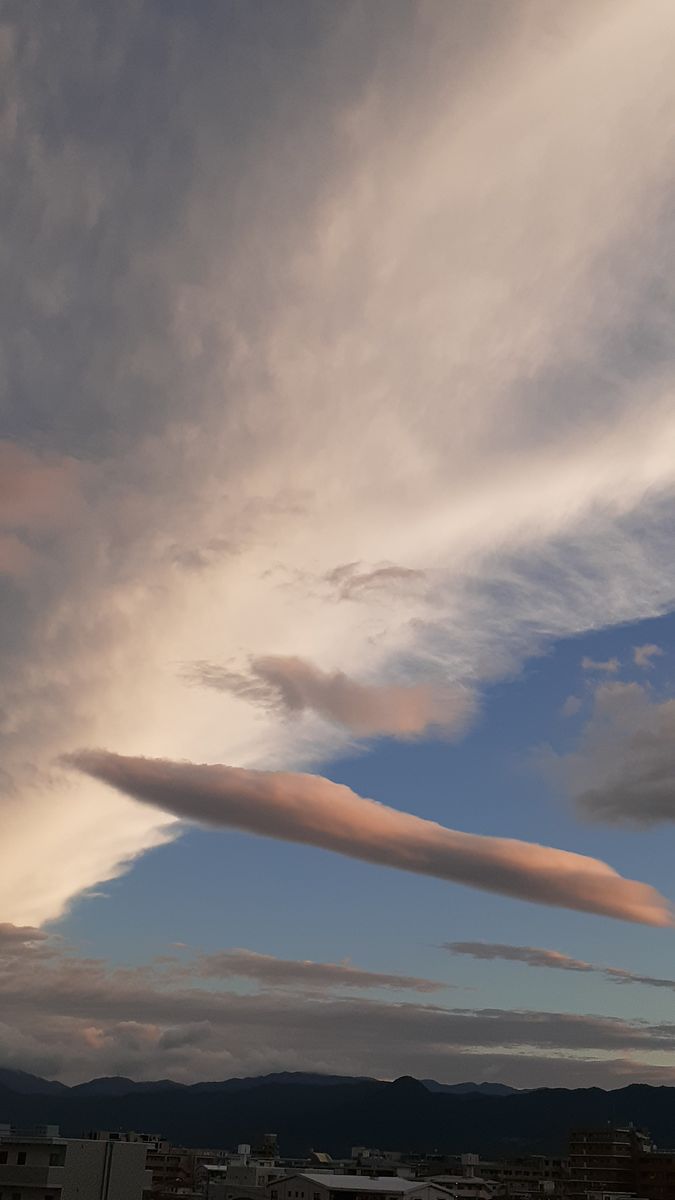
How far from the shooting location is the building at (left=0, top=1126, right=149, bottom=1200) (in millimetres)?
52969

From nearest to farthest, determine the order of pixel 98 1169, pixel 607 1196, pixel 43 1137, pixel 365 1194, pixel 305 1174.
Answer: pixel 98 1169 < pixel 43 1137 < pixel 365 1194 < pixel 305 1174 < pixel 607 1196

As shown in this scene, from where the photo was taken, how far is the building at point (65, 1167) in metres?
53.0

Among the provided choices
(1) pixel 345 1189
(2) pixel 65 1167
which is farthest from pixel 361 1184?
(2) pixel 65 1167

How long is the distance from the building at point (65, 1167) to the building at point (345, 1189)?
200 ft

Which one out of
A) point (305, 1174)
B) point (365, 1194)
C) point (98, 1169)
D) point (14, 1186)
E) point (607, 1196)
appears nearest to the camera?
point (98, 1169)

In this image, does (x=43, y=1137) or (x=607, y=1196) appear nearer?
(x=43, y=1137)

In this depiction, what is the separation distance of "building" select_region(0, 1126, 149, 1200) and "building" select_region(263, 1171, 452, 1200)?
2404 inches

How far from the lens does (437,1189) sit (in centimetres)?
17688

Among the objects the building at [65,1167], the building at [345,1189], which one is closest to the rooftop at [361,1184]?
the building at [345,1189]

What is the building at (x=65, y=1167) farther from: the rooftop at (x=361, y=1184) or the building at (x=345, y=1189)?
the rooftop at (x=361, y=1184)

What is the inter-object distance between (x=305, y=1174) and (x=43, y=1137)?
7867cm

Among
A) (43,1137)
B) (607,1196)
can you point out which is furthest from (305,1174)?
(43,1137)

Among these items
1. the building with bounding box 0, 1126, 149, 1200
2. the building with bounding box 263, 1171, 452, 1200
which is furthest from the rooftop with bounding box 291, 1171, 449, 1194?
the building with bounding box 0, 1126, 149, 1200

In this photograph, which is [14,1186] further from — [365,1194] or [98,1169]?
[365,1194]
